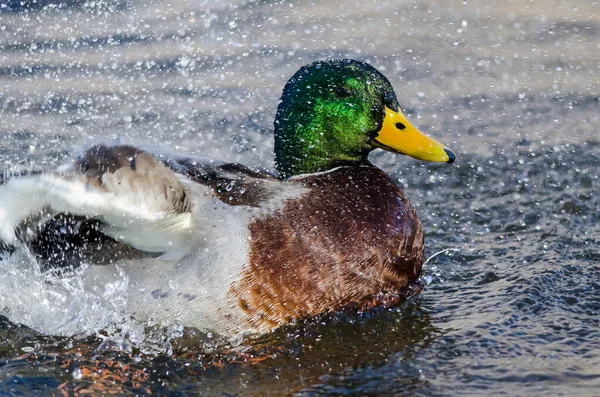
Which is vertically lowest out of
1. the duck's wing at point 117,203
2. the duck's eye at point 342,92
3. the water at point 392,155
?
the water at point 392,155

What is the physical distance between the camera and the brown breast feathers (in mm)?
3775

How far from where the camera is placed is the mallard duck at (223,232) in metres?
3.64

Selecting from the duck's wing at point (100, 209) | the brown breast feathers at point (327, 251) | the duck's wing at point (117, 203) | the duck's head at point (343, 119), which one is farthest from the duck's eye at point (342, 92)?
the duck's wing at point (100, 209)

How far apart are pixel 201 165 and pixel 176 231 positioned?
497mm

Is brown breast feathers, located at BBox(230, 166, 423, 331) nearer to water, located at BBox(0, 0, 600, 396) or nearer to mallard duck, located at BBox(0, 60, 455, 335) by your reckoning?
mallard duck, located at BBox(0, 60, 455, 335)

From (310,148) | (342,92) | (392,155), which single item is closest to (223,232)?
(310,148)

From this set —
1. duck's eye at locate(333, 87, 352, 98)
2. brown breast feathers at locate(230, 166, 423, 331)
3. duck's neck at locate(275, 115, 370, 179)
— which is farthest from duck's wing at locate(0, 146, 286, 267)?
duck's eye at locate(333, 87, 352, 98)

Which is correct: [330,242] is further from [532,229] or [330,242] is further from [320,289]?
[532,229]

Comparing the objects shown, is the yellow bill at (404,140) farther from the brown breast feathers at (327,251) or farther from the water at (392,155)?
the water at (392,155)

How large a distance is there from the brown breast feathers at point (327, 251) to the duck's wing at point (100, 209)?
1.12ft

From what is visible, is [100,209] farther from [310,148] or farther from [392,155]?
[392,155]

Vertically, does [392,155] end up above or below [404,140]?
below

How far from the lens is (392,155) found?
6.18m

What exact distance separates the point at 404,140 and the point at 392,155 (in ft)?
6.40
